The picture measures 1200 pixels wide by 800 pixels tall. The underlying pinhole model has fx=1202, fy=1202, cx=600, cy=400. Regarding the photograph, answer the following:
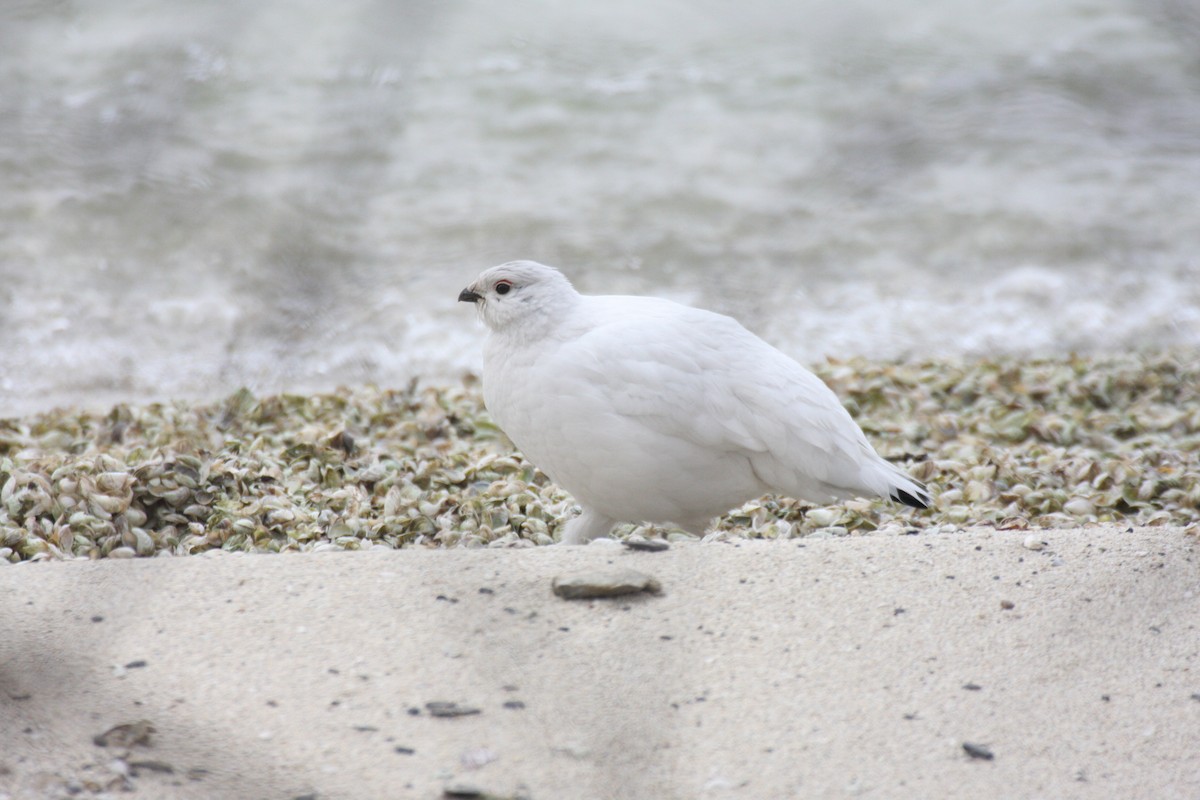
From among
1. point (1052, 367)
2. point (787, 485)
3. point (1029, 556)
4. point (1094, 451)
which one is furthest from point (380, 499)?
point (1052, 367)

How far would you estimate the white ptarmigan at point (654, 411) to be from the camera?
3.02m

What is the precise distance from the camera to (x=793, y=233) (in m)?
7.36

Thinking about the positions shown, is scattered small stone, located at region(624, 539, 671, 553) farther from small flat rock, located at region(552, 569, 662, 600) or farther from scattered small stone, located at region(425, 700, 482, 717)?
scattered small stone, located at region(425, 700, 482, 717)

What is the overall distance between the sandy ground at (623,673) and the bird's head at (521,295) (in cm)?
77

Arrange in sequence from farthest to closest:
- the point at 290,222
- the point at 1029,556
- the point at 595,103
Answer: the point at 595,103, the point at 290,222, the point at 1029,556

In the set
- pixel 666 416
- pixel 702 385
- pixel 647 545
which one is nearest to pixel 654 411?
pixel 666 416

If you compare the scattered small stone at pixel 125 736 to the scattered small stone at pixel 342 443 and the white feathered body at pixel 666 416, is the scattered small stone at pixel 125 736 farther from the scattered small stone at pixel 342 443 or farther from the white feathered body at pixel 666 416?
the scattered small stone at pixel 342 443

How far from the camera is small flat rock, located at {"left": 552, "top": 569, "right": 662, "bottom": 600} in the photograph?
244 cm

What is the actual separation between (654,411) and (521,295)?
0.53 m

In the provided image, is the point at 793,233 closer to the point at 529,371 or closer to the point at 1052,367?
the point at 1052,367

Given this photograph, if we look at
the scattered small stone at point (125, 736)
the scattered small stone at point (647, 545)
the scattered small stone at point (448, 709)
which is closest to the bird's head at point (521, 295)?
the scattered small stone at point (647, 545)

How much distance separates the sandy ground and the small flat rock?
3 centimetres

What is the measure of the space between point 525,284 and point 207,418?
6.22 feet

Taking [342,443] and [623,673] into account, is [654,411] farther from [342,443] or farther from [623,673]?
[342,443]
